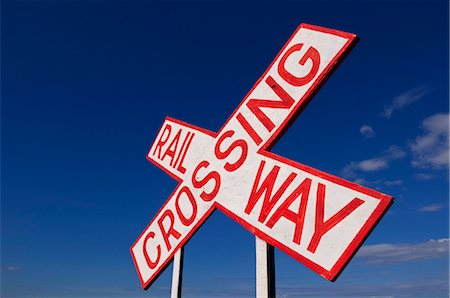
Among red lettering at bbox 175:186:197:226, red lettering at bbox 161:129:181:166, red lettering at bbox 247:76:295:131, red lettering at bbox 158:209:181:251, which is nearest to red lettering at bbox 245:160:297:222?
red lettering at bbox 247:76:295:131

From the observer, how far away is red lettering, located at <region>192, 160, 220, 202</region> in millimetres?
4316

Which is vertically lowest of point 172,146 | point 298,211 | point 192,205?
point 298,211

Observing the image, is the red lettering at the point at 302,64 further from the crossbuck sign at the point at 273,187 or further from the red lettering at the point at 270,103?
the red lettering at the point at 270,103

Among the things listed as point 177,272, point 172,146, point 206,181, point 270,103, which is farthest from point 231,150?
point 177,272

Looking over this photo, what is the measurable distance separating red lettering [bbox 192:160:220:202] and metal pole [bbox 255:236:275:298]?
0.93 m

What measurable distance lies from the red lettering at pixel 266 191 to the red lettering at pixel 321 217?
1.30 feet

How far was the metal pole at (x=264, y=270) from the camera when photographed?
136 inches

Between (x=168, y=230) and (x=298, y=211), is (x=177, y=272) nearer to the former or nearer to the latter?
(x=168, y=230)

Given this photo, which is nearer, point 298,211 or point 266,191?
point 298,211

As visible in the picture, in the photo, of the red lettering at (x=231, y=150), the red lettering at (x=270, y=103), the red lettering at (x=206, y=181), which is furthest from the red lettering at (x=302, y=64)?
the red lettering at (x=206, y=181)

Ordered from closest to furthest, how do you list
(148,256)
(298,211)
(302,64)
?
(298,211), (302,64), (148,256)

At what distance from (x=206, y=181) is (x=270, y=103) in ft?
4.30

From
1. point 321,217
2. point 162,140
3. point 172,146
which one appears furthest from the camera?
point 162,140

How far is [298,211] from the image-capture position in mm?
3332
